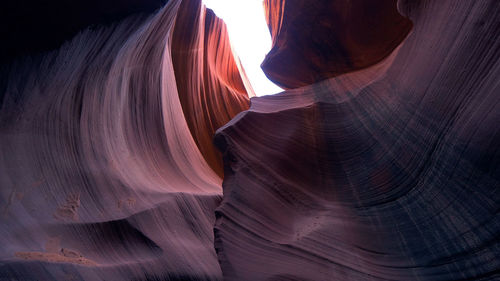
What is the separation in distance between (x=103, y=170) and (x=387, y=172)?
2.76 m

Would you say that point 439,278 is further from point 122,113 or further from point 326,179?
point 122,113

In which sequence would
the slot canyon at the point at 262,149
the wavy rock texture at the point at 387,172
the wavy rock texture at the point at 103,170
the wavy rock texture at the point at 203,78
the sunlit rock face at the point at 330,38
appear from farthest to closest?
the wavy rock texture at the point at 203,78, the sunlit rock face at the point at 330,38, the wavy rock texture at the point at 103,170, the slot canyon at the point at 262,149, the wavy rock texture at the point at 387,172

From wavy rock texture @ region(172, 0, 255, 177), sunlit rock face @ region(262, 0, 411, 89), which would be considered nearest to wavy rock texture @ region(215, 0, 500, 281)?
sunlit rock face @ region(262, 0, 411, 89)

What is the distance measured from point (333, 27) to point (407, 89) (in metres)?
2.22

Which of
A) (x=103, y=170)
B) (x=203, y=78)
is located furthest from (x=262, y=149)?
(x=203, y=78)

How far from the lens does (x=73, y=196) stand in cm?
304

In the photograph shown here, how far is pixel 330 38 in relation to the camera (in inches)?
151

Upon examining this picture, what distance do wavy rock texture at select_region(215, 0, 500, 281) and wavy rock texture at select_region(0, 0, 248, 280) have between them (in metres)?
0.95

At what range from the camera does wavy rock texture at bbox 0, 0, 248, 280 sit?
2674 mm

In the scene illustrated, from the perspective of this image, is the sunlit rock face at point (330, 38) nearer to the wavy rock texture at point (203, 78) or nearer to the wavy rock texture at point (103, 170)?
the wavy rock texture at point (203, 78)

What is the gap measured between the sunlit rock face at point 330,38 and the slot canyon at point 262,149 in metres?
0.02

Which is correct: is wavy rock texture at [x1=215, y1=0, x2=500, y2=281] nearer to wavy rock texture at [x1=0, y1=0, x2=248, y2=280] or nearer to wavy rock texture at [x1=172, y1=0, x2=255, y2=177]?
wavy rock texture at [x1=0, y1=0, x2=248, y2=280]

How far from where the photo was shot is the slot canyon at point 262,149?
54.1 inches

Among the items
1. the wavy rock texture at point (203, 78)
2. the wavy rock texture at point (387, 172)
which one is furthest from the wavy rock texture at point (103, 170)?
the wavy rock texture at point (387, 172)
